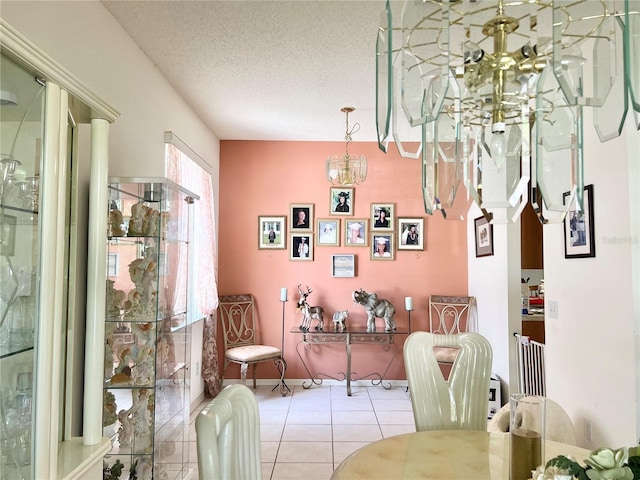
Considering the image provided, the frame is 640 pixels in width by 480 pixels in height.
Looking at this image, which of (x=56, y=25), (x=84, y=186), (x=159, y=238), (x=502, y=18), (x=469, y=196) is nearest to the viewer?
(x=502, y=18)

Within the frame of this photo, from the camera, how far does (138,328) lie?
2402 millimetres

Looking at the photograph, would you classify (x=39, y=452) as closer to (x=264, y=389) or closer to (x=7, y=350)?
(x=7, y=350)

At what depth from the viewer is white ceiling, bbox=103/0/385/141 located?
2518 mm

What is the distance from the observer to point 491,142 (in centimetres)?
140

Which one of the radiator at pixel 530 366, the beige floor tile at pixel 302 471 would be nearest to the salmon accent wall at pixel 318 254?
the radiator at pixel 530 366

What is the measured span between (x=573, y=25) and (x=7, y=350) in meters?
2.04

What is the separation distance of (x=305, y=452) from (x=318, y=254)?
2.44m

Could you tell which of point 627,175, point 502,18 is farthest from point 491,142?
point 627,175

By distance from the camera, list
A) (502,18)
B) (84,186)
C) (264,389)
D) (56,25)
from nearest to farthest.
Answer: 1. (502,18)
2. (56,25)
3. (84,186)
4. (264,389)

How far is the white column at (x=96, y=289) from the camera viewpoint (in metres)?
1.70

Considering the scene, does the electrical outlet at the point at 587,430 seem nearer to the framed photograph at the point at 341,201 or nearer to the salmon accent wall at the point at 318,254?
the salmon accent wall at the point at 318,254

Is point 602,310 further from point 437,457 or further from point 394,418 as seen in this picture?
point 394,418

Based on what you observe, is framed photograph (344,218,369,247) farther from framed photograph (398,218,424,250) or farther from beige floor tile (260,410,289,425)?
beige floor tile (260,410,289,425)

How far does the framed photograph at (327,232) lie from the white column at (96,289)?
11.8 feet
